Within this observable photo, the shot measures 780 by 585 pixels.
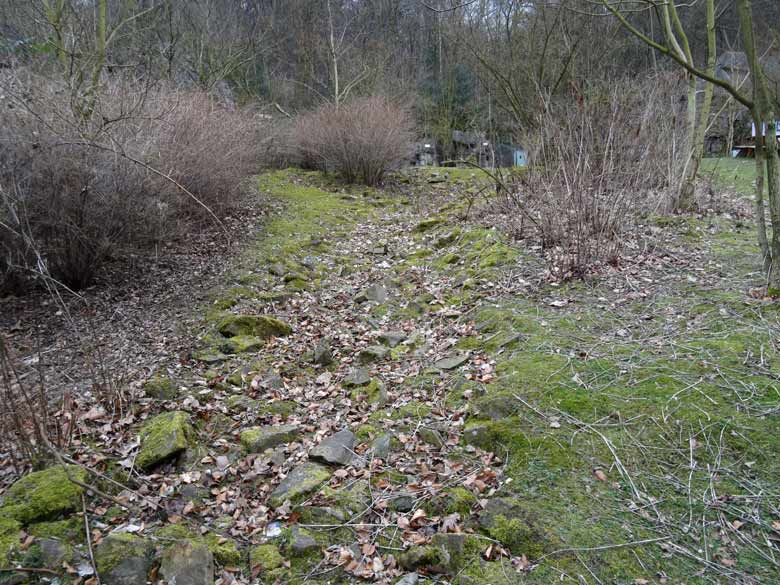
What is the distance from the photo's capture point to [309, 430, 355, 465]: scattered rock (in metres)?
3.41

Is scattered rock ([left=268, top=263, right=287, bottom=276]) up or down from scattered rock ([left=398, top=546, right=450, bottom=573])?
up

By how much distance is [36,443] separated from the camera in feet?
10.6

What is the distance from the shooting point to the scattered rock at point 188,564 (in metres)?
2.56

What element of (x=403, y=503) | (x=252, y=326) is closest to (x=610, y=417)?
(x=403, y=503)

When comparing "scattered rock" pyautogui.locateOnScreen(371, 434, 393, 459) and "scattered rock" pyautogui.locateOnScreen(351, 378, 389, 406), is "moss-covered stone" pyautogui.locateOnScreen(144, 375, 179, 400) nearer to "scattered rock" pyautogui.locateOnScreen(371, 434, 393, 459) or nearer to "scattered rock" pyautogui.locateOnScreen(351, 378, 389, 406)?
"scattered rock" pyautogui.locateOnScreen(351, 378, 389, 406)

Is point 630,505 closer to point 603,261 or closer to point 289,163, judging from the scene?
point 603,261

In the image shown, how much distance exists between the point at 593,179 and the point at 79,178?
5130 millimetres

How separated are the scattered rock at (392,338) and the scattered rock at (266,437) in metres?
1.45

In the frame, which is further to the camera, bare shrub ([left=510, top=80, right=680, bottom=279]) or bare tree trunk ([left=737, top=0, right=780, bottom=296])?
bare shrub ([left=510, top=80, right=680, bottom=279])

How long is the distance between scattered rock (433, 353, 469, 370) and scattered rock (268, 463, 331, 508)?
1313 millimetres

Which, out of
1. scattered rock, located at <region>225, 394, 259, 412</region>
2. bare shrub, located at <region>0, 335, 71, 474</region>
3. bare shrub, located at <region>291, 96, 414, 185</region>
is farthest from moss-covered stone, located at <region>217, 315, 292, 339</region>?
bare shrub, located at <region>291, 96, 414, 185</region>

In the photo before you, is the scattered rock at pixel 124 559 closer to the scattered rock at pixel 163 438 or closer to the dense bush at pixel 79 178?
the scattered rock at pixel 163 438

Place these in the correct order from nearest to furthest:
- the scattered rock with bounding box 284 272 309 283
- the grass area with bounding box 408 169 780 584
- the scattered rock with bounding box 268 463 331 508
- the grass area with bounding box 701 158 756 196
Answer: the grass area with bounding box 408 169 780 584, the scattered rock with bounding box 268 463 331 508, the scattered rock with bounding box 284 272 309 283, the grass area with bounding box 701 158 756 196

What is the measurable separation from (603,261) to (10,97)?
5.73 meters
